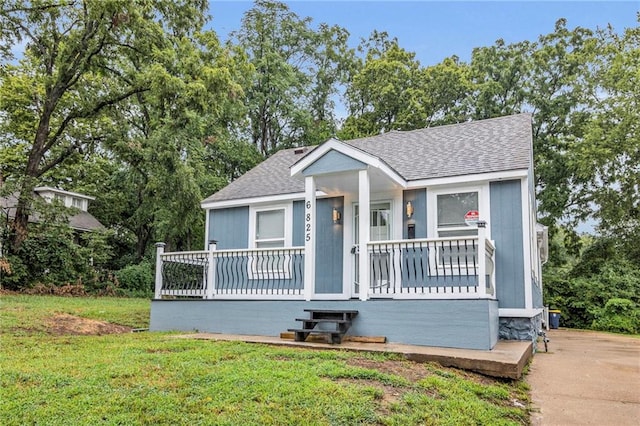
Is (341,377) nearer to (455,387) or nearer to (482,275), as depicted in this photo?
(455,387)

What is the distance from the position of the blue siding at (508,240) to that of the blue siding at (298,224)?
3.95 meters

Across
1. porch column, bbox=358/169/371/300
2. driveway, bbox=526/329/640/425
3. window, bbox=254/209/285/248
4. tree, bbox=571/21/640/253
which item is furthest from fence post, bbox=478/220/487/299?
tree, bbox=571/21/640/253

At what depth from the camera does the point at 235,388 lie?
399 cm

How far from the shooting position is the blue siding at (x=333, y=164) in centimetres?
770

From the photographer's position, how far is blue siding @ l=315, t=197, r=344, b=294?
9344 mm

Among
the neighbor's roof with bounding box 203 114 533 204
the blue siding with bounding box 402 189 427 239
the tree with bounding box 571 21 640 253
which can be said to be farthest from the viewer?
the tree with bounding box 571 21 640 253

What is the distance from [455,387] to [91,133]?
19131mm

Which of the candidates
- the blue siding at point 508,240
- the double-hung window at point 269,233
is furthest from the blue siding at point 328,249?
the blue siding at point 508,240

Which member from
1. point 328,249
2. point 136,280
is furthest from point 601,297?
point 136,280

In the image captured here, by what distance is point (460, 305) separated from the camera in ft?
21.2

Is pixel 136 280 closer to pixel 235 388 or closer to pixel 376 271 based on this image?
pixel 376 271

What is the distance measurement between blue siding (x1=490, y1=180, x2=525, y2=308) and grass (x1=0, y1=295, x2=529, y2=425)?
8.95ft

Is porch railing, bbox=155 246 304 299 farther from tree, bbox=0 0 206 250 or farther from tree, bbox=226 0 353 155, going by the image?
tree, bbox=226 0 353 155

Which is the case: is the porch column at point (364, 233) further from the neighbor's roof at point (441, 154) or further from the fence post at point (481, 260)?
the fence post at point (481, 260)
